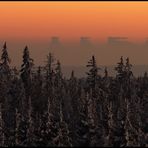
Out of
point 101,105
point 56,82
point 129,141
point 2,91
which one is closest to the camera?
point 129,141

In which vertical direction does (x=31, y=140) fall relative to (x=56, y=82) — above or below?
below

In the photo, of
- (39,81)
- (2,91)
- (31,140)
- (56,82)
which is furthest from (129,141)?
(56,82)

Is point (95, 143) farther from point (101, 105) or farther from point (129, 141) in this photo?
point (101, 105)

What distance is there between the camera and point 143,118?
78000 millimetres

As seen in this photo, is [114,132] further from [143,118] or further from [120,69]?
[120,69]

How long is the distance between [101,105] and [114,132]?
37.5 meters

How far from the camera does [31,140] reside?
4588 cm

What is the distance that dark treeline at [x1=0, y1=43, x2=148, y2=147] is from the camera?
146ft

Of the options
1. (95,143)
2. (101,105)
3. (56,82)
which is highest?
(56,82)

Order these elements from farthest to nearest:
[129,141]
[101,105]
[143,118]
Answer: [101,105] → [143,118] → [129,141]

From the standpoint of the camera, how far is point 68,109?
85.9 m

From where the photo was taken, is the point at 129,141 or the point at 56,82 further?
the point at 56,82

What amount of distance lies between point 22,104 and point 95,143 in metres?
38.9

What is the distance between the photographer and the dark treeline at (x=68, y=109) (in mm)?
44500
